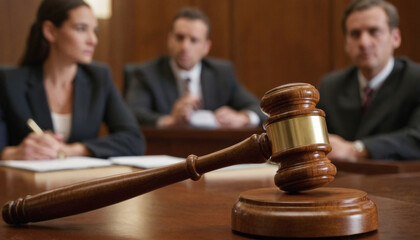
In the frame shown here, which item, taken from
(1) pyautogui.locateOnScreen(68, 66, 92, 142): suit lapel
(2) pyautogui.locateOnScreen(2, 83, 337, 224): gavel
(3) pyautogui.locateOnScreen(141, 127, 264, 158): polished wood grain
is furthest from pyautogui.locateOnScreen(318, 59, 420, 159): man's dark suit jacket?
(2) pyautogui.locateOnScreen(2, 83, 337, 224): gavel

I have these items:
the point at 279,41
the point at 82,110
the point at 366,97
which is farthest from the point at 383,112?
the point at 279,41

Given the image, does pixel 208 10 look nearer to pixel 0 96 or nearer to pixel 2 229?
pixel 0 96

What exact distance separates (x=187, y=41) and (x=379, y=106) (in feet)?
7.99

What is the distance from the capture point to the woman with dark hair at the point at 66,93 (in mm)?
3242

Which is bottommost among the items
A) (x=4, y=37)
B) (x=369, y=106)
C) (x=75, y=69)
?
(x=369, y=106)

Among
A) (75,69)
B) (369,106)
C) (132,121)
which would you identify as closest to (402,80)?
(369,106)

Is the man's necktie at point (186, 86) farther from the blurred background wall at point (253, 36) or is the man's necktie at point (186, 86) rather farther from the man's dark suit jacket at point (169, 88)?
the blurred background wall at point (253, 36)

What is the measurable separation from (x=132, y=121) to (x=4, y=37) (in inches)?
136

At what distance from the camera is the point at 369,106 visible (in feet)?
12.4

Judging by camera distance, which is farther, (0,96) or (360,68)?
(360,68)

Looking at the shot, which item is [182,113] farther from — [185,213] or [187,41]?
[185,213]

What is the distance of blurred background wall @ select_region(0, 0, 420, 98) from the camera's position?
7.25 metres

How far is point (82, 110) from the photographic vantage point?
3410 mm

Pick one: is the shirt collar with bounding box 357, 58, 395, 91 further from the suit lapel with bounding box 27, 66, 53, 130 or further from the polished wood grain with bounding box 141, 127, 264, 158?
the suit lapel with bounding box 27, 66, 53, 130
